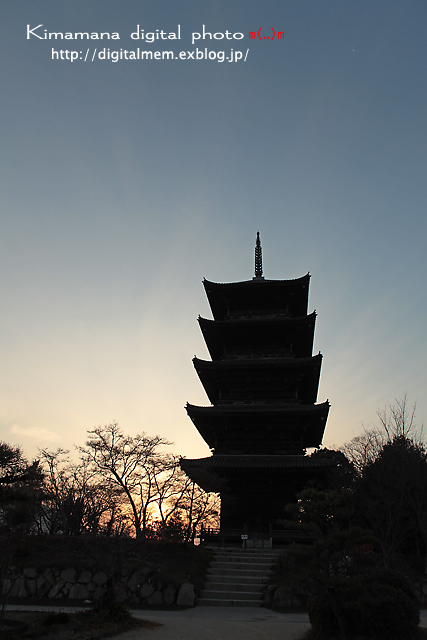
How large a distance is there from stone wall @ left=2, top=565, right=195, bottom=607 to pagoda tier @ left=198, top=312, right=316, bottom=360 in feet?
53.0

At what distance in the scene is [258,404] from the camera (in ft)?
92.1

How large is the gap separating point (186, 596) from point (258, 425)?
12.0 metres

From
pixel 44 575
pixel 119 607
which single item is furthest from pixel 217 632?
pixel 44 575

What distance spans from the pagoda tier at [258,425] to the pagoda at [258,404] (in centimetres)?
6

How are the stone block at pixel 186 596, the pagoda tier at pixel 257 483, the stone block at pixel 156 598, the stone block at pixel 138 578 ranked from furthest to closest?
the pagoda tier at pixel 257 483
the stone block at pixel 138 578
the stone block at pixel 156 598
the stone block at pixel 186 596

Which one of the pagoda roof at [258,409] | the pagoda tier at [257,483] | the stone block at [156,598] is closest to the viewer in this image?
the stone block at [156,598]

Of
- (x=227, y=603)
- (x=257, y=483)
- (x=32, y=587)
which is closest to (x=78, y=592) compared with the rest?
(x=32, y=587)

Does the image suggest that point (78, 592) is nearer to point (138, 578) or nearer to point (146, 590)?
point (138, 578)

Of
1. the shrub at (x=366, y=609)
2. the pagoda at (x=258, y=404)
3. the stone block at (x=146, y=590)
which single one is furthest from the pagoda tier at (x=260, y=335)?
the shrub at (x=366, y=609)

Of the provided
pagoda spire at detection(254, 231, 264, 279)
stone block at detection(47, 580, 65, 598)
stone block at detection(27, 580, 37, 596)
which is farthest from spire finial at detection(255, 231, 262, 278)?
stone block at detection(27, 580, 37, 596)

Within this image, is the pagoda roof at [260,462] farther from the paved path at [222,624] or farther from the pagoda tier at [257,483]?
the paved path at [222,624]

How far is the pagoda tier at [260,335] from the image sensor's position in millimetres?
30422

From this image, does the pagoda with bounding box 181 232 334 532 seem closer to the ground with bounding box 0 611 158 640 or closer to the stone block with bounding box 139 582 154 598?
the stone block with bounding box 139 582 154 598

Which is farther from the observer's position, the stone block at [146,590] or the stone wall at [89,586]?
the stone block at [146,590]
